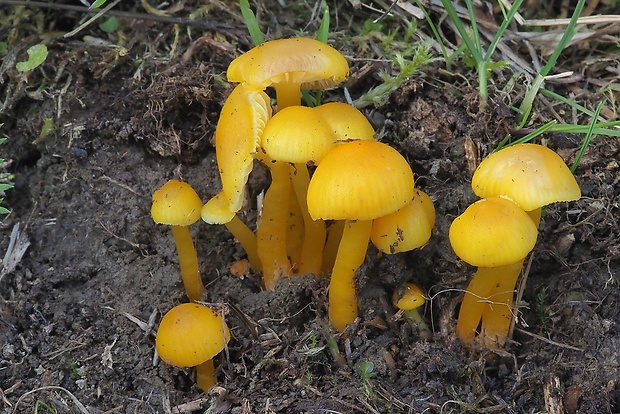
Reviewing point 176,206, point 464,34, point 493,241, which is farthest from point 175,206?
point 464,34

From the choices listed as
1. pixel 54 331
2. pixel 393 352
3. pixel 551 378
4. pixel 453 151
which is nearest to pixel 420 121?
pixel 453 151

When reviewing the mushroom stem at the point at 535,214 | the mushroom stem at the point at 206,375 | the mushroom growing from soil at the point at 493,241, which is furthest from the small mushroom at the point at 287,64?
the mushroom stem at the point at 206,375

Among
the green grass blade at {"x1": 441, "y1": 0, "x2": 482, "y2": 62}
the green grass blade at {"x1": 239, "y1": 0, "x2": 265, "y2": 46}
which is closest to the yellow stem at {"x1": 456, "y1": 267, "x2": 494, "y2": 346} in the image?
the green grass blade at {"x1": 441, "y1": 0, "x2": 482, "y2": 62}

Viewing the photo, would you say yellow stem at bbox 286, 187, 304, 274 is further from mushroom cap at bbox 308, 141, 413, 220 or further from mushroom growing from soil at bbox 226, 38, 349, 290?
mushroom cap at bbox 308, 141, 413, 220

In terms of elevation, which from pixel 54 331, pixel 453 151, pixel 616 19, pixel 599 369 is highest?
pixel 616 19

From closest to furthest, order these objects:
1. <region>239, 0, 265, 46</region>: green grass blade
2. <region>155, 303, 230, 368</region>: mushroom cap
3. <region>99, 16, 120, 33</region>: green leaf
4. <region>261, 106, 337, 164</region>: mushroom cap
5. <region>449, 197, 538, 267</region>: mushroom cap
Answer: <region>449, 197, 538, 267</region>: mushroom cap, <region>261, 106, 337, 164</region>: mushroom cap, <region>155, 303, 230, 368</region>: mushroom cap, <region>239, 0, 265, 46</region>: green grass blade, <region>99, 16, 120, 33</region>: green leaf

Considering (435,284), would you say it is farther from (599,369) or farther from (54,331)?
(54,331)
